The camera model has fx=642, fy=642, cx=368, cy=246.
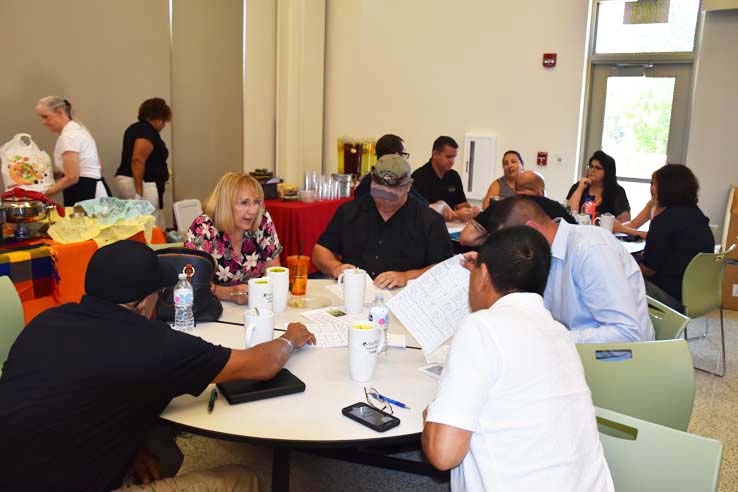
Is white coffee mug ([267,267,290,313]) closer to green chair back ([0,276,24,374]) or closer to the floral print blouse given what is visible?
the floral print blouse

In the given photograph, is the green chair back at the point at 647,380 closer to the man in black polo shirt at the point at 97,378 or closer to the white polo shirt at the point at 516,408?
the white polo shirt at the point at 516,408

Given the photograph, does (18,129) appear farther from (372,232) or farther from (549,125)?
(549,125)

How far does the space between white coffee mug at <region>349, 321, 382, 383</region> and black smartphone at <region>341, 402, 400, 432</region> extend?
0.17 meters

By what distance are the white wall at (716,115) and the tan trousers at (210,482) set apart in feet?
19.5

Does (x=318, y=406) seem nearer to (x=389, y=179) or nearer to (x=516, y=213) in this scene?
(x=516, y=213)

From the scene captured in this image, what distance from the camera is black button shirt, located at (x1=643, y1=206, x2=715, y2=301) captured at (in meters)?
4.14

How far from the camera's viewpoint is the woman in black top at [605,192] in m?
5.54

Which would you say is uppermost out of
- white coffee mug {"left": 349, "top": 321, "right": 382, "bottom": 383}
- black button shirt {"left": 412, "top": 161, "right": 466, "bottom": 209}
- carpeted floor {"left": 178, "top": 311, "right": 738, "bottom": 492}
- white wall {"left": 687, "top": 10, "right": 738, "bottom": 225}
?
white wall {"left": 687, "top": 10, "right": 738, "bottom": 225}

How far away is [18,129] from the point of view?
5.69 metres

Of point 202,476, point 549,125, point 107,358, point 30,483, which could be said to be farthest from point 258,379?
point 549,125

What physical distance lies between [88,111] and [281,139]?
2362 mm

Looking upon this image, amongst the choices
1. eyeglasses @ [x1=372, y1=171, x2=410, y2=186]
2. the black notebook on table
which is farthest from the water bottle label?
eyeglasses @ [x1=372, y1=171, x2=410, y2=186]

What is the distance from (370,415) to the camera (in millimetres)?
1709

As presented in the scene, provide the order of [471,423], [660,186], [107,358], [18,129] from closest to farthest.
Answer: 1. [471,423]
2. [107,358]
3. [660,186]
4. [18,129]
